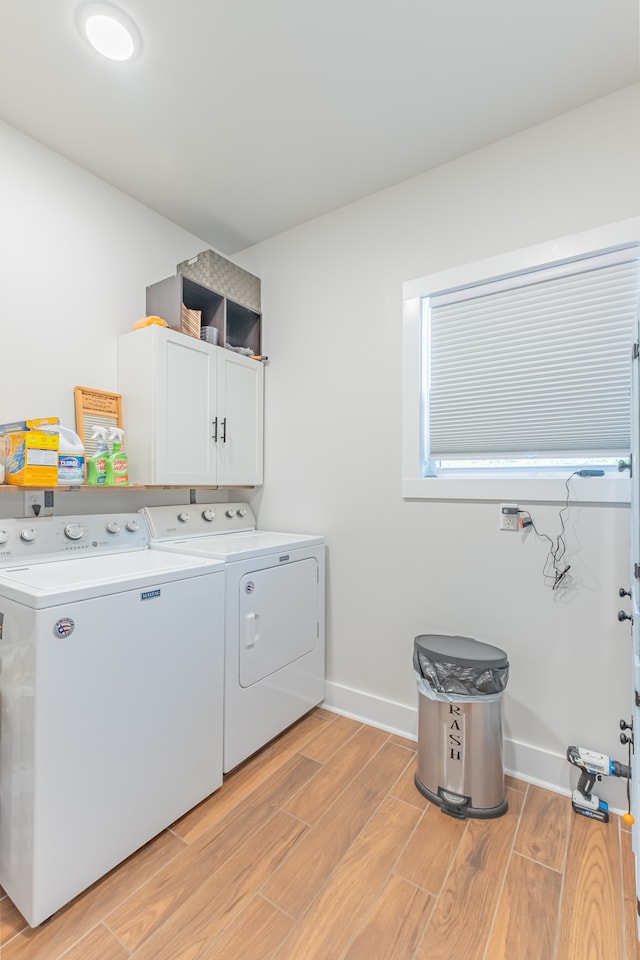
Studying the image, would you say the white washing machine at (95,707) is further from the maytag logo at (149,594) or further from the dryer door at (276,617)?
the dryer door at (276,617)

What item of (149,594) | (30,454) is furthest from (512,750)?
(30,454)

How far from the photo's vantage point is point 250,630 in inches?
73.4

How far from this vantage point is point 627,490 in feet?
5.38

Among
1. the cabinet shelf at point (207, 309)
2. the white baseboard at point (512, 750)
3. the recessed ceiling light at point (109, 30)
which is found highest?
the recessed ceiling light at point (109, 30)

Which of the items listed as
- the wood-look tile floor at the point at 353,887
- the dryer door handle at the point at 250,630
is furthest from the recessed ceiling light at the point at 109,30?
the wood-look tile floor at the point at 353,887

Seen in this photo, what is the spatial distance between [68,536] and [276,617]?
97 cm

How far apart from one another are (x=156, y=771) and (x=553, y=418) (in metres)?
2.04

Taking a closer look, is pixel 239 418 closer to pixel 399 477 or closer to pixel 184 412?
pixel 184 412

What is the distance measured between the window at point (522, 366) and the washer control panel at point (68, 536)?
138cm

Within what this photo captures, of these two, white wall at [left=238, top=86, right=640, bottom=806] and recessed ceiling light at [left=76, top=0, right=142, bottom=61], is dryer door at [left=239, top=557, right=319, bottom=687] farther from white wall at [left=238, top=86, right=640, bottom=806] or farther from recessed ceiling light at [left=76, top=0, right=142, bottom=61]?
recessed ceiling light at [left=76, top=0, right=142, bottom=61]

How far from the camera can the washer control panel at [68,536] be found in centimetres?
165

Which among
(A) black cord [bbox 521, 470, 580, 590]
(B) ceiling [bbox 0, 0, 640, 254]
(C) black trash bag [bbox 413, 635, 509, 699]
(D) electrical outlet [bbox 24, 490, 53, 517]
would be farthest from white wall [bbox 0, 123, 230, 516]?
(A) black cord [bbox 521, 470, 580, 590]

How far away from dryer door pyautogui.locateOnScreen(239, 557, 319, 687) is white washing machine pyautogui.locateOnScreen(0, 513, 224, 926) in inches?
6.3

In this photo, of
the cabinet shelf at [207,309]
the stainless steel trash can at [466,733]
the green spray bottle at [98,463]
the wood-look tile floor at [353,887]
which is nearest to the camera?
the wood-look tile floor at [353,887]
